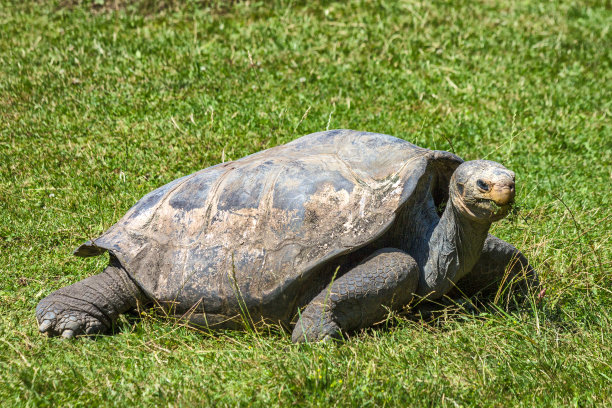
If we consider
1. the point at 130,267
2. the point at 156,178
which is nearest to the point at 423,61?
the point at 156,178

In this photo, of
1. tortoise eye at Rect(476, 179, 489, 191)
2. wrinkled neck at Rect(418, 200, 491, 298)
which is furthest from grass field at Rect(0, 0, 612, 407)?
tortoise eye at Rect(476, 179, 489, 191)

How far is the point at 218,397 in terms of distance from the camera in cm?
297

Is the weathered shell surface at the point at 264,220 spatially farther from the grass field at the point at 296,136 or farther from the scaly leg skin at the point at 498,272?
the scaly leg skin at the point at 498,272

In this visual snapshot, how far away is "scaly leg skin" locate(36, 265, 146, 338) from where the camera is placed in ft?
→ 12.7

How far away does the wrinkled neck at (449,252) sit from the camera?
374 centimetres

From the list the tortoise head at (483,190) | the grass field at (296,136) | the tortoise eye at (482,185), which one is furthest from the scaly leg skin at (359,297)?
the tortoise eye at (482,185)

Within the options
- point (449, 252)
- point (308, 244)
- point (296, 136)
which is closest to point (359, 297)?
point (308, 244)

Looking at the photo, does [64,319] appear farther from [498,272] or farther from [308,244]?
[498,272]

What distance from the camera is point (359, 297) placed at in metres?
3.55

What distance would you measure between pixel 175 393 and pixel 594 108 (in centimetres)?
564

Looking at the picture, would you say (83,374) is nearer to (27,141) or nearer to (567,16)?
(27,141)

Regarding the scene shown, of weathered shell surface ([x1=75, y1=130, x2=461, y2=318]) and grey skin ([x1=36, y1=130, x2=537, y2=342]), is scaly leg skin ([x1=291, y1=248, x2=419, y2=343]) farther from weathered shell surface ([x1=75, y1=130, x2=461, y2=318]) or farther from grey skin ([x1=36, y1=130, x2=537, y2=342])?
weathered shell surface ([x1=75, y1=130, x2=461, y2=318])

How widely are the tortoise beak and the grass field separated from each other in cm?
65

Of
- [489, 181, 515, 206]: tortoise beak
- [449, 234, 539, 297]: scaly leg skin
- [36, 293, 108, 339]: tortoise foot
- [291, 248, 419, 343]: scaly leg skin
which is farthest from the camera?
[449, 234, 539, 297]: scaly leg skin
